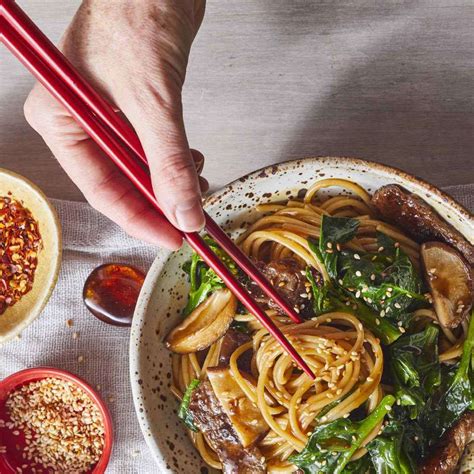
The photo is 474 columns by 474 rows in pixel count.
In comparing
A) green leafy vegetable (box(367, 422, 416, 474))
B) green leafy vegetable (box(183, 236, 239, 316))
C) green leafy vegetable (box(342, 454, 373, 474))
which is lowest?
green leafy vegetable (box(342, 454, 373, 474))

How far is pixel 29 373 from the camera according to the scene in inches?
118

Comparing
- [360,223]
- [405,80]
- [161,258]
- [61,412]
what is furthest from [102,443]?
[405,80]

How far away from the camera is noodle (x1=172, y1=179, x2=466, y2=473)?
8.23 ft

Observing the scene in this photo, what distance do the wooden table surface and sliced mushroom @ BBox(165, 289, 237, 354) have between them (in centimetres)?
64

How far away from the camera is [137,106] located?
210 cm

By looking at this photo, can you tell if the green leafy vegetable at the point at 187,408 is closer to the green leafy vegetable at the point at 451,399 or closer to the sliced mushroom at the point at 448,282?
the green leafy vegetable at the point at 451,399

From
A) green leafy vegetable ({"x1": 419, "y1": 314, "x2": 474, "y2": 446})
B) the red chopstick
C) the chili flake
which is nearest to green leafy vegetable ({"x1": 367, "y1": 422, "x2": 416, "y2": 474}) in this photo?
green leafy vegetable ({"x1": 419, "y1": 314, "x2": 474, "y2": 446})

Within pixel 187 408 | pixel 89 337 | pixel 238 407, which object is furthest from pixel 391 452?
pixel 89 337

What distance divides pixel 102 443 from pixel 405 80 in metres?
2.13

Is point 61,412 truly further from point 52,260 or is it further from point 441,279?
point 441,279

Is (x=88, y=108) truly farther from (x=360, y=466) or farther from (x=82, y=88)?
(x=360, y=466)

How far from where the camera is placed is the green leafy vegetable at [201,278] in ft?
8.61

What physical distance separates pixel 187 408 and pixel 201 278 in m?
0.52

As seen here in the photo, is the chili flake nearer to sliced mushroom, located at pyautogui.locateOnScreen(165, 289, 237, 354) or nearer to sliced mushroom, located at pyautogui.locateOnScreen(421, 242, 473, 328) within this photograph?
sliced mushroom, located at pyautogui.locateOnScreen(165, 289, 237, 354)
